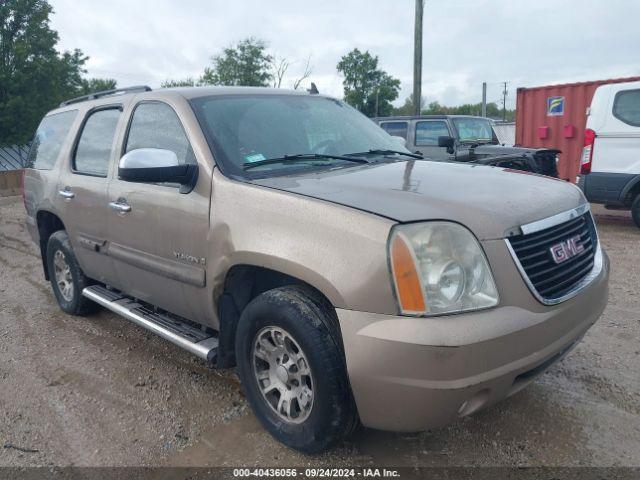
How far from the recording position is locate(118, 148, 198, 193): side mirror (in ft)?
9.33

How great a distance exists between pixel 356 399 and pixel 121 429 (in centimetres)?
150

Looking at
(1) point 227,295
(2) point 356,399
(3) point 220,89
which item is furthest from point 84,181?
(2) point 356,399

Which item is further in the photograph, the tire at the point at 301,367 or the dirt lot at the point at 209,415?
the dirt lot at the point at 209,415

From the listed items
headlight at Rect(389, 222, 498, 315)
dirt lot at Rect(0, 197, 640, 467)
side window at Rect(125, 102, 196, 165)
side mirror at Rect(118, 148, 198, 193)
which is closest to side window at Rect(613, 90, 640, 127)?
dirt lot at Rect(0, 197, 640, 467)

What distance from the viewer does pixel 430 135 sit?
35.3 feet

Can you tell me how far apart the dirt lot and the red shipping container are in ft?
25.2

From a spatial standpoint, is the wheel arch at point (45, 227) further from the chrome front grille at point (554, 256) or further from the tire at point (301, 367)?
the chrome front grille at point (554, 256)

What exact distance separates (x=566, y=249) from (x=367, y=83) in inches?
1400

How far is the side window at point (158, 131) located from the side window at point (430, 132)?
784 cm

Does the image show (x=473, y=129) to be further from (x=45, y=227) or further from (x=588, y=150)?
(x=45, y=227)

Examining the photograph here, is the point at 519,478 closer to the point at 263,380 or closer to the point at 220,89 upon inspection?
the point at 263,380

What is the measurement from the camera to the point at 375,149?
12.0 feet

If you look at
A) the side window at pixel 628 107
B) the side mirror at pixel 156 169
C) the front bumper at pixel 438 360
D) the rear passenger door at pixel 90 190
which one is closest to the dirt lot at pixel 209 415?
the front bumper at pixel 438 360

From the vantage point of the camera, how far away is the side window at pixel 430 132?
34.6 ft
